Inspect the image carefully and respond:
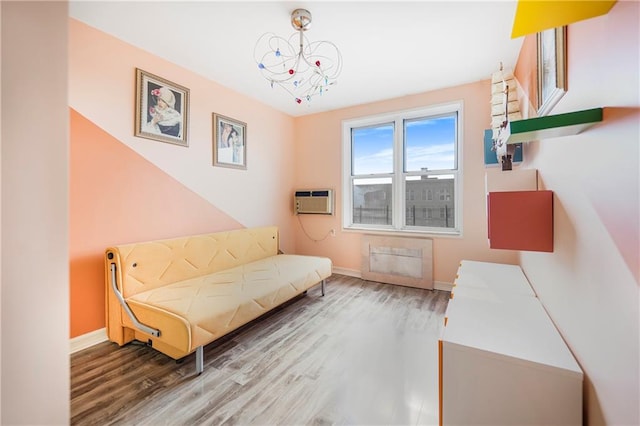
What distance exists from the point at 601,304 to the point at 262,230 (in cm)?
328

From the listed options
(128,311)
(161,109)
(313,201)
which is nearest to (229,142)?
(161,109)

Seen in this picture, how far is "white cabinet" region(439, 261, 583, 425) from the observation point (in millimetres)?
1010

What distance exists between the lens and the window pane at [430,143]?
3.62 meters

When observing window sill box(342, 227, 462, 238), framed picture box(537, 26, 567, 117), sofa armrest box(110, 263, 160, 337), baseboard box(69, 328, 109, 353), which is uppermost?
framed picture box(537, 26, 567, 117)

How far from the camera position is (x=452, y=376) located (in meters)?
1.17

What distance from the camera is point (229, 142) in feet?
11.3

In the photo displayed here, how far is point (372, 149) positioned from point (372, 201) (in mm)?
842

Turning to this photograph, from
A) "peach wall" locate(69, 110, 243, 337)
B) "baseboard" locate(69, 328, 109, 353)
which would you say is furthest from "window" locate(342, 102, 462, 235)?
"baseboard" locate(69, 328, 109, 353)

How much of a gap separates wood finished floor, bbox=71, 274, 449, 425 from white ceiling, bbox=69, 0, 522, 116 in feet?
8.92

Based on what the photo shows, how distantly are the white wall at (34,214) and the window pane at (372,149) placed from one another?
3840 mm

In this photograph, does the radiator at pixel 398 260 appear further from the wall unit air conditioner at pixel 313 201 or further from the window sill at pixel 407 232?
the wall unit air conditioner at pixel 313 201

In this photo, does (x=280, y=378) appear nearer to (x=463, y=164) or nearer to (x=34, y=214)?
(x=34, y=214)

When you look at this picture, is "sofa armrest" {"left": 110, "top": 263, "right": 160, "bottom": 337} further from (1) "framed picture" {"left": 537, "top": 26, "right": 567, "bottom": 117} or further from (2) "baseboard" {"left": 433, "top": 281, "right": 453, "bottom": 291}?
(2) "baseboard" {"left": 433, "top": 281, "right": 453, "bottom": 291}

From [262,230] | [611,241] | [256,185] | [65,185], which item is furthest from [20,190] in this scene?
[256,185]
